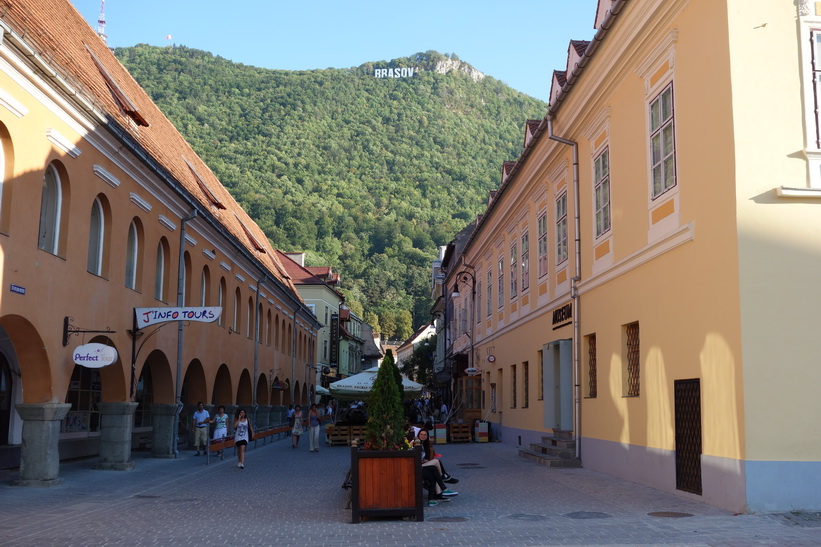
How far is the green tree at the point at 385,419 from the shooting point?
40.2 ft

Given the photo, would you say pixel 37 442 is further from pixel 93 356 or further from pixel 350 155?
pixel 350 155

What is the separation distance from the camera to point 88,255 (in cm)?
1770

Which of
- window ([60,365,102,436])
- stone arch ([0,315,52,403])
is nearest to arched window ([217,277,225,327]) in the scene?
window ([60,365,102,436])

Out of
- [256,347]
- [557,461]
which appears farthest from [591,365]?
[256,347]

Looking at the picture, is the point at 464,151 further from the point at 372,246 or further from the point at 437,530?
the point at 437,530

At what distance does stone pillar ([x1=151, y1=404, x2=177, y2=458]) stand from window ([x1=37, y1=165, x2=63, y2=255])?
816 centimetres

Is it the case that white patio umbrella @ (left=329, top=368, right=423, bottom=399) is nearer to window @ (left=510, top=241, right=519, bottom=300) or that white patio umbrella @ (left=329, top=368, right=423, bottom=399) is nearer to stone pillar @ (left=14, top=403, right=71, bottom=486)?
window @ (left=510, top=241, right=519, bottom=300)

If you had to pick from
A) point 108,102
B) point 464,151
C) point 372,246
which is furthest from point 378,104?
point 108,102

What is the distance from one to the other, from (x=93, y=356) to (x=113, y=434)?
4034 mm

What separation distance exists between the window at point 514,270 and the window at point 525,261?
1007 mm

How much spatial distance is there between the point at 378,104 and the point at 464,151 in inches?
834

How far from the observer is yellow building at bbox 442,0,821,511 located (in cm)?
1145

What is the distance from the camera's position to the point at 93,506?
13602mm

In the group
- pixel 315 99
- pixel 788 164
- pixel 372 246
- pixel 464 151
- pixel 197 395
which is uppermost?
pixel 315 99
